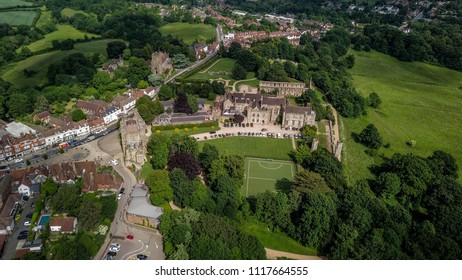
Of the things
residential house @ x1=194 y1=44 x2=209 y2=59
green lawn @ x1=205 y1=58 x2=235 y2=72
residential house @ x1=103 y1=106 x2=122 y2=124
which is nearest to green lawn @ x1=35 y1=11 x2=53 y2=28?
residential house @ x1=194 y1=44 x2=209 y2=59

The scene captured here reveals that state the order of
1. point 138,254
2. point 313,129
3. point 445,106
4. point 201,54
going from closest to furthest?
point 138,254 < point 313,129 < point 445,106 < point 201,54

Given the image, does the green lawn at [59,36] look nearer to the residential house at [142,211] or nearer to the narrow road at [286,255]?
the residential house at [142,211]

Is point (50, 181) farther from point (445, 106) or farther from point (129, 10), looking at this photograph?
point (129, 10)

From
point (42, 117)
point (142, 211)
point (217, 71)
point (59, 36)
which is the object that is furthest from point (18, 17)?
point (142, 211)

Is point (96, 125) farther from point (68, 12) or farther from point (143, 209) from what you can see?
point (68, 12)

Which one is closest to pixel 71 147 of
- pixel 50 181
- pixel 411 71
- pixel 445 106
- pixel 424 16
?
pixel 50 181

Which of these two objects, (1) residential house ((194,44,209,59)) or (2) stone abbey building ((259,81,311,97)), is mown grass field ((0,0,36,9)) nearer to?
(1) residential house ((194,44,209,59))
